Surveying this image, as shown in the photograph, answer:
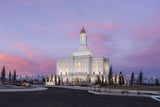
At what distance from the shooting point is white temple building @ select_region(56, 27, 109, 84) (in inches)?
3745

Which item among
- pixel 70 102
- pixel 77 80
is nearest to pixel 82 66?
pixel 77 80

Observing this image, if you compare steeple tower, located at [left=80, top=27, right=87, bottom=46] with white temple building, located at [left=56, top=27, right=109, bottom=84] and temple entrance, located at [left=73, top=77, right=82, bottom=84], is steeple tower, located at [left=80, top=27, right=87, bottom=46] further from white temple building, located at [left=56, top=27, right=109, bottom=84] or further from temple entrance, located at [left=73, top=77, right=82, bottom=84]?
temple entrance, located at [left=73, top=77, right=82, bottom=84]

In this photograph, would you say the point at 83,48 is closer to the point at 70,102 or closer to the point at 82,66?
the point at 82,66

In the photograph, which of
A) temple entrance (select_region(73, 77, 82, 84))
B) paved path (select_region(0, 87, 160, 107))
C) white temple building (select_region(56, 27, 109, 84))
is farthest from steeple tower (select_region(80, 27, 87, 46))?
paved path (select_region(0, 87, 160, 107))

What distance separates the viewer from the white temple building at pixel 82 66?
95125mm

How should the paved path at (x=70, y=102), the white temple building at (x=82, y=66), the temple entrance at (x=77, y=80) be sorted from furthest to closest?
the white temple building at (x=82, y=66)
the temple entrance at (x=77, y=80)
the paved path at (x=70, y=102)

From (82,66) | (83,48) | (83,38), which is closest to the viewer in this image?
(82,66)

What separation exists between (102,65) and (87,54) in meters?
12.2

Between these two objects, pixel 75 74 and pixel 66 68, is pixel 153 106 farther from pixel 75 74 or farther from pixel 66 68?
pixel 66 68

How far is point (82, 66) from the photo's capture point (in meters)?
102

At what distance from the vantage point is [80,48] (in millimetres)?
108438

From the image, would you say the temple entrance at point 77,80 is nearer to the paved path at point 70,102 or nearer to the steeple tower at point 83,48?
the steeple tower at point 83,48

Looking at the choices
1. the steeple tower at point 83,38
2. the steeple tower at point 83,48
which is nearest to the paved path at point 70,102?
the steeple tower at point 83,48

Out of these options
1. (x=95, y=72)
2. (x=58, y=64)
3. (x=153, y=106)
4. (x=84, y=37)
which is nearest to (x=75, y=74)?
(x=95, y=72)
